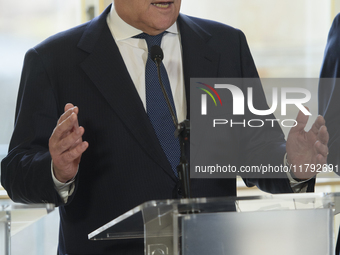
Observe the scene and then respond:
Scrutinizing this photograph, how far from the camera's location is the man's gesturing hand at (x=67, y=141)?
104cm

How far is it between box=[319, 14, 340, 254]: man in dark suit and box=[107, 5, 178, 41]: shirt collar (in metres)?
0.61

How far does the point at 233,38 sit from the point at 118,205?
754 mm

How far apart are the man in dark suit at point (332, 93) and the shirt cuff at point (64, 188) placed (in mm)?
936

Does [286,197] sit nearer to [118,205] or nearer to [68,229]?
[118,205]

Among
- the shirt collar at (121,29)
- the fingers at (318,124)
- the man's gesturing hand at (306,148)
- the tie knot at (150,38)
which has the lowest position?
the man's gesturing hand at (306,148)

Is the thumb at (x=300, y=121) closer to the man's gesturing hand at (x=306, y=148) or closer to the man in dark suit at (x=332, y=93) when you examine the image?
the man's gesturing hand at (x=306, y=148)

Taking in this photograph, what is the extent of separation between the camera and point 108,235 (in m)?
0.96

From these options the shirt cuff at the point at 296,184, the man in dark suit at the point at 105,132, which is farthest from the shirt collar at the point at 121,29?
the shirt cuff at the point at 296,184

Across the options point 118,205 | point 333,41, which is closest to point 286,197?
point 118,205

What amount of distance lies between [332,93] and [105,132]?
2.85 ft

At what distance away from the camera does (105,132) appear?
4.73 ft

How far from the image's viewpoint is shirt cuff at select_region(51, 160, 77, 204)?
1267mm

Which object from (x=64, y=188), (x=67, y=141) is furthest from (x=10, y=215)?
(x=64, y=188)

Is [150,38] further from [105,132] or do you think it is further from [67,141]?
[67,141]
